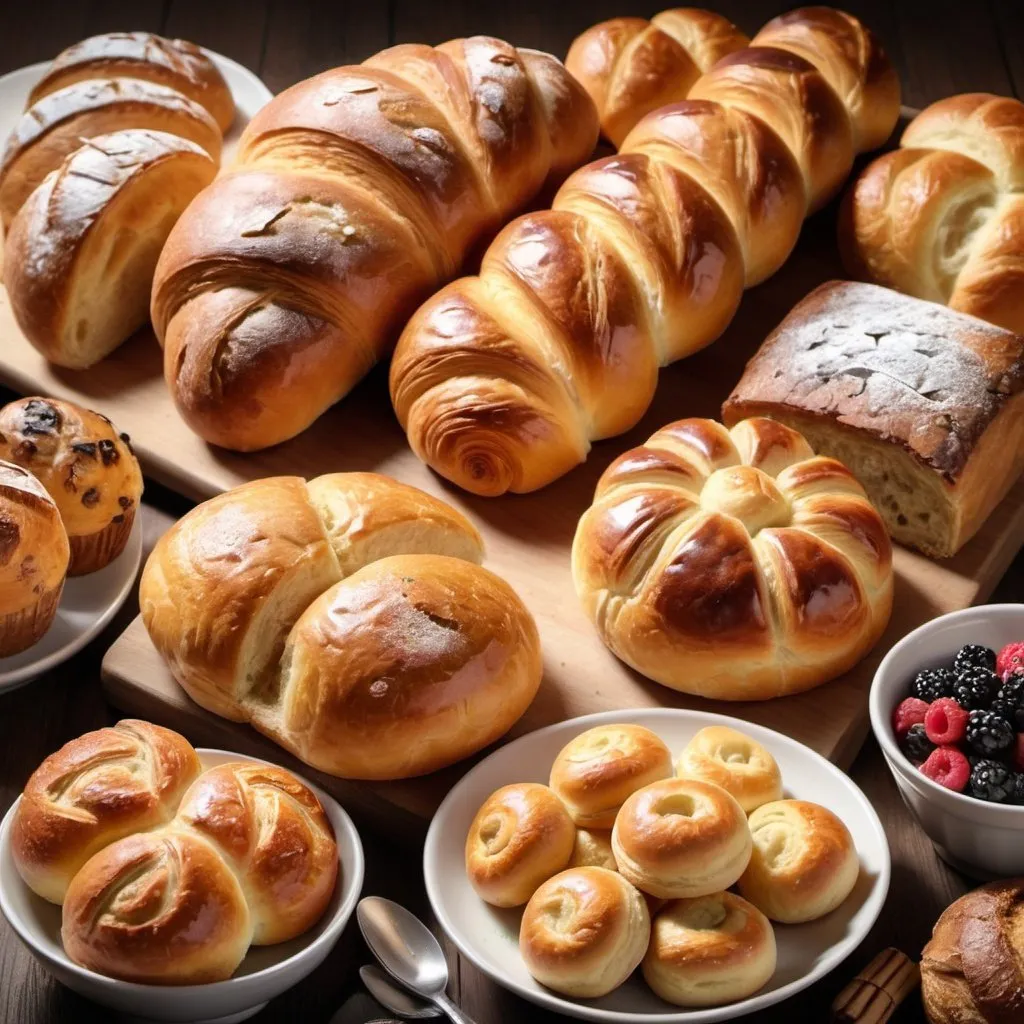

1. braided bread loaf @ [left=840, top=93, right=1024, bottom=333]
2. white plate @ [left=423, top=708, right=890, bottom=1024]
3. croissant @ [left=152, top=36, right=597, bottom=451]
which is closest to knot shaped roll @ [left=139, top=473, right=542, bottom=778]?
white plate @ [left=423, top=708, right=890, bottom=1024]

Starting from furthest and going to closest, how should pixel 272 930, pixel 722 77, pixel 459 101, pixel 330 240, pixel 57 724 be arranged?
pixel 722 77 → pixel 459 101 → pixel 330 240 → pixel 57 724 → pixel 272 930

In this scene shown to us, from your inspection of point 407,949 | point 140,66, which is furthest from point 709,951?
point 140,66

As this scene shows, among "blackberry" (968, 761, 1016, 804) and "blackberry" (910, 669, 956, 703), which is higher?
"blackberry" (910, 669, 956, 703)

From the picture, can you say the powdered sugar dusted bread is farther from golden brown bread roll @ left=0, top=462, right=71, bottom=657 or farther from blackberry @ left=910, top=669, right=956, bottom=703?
golden brown bread roll @ left=0, top=462, right=71, bottom=657

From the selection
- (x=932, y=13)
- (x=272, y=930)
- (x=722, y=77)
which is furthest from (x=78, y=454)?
(x=932, y=13)

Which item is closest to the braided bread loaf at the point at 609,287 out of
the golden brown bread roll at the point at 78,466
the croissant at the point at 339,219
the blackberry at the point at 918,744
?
the croissant at the point at 339,219

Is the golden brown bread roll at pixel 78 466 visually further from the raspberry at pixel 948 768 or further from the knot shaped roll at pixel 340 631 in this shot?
the raspberry at pixel 948 768

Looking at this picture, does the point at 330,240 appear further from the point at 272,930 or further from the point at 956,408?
the point at 272,930
